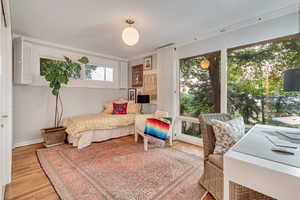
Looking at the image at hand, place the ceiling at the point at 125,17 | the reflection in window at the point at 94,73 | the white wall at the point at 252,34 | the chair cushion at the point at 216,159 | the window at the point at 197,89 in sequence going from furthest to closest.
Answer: the reflection in window at the point at 94,73 < the window at the point at 197,89 < the white wall at the point at 252,34 < the ceiling at the point at 125,17 < the chair cushion at the point at 216,159

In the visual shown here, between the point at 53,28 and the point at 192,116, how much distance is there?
3519 mm

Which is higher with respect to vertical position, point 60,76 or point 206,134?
point 60,76

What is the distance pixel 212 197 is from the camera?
1507 mm

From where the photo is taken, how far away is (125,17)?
2209mm

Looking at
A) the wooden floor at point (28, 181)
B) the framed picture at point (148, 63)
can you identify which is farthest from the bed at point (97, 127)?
the framed picture at point (148, 63)

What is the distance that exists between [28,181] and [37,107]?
204 centimetres

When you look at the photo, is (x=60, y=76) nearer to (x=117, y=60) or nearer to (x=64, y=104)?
(x=64, y=104)

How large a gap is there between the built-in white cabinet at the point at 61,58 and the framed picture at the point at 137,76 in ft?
1.07

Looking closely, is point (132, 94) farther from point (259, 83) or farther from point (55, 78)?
point (259, 83)

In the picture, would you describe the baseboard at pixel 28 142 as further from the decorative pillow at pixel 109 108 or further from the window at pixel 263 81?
the window at pixel 263 81

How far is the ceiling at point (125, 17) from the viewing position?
6.25 ft

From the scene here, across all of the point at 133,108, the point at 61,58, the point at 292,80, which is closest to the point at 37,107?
the point at 61,58

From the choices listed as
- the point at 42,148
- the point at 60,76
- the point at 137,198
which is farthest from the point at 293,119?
the point at 42,148

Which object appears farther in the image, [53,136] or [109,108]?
[109,108]
